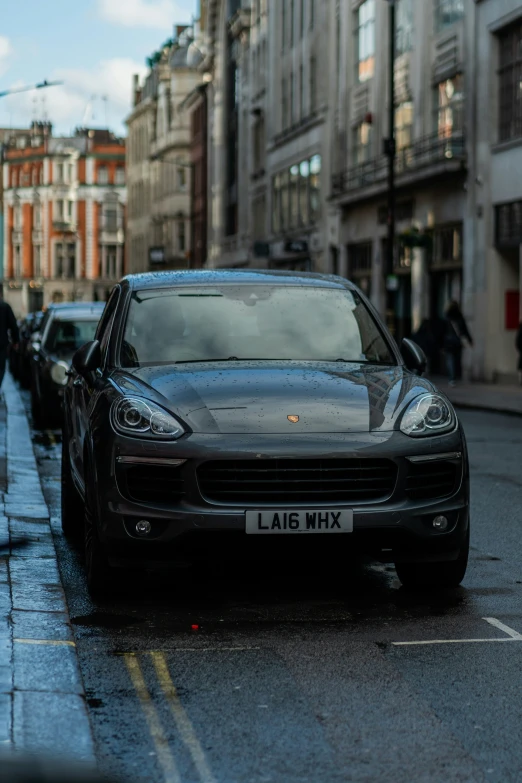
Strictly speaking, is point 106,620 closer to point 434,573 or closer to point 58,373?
point 434,573

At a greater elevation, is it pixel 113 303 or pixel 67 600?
pixel 113 303

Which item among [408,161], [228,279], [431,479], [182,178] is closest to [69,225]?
[182,178]

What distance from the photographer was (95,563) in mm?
7203

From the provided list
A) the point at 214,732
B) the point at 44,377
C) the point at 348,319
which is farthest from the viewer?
the point at 44,377

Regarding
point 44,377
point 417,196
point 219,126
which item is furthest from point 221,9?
point 44,377

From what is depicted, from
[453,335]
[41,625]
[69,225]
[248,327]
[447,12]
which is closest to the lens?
[41,625]

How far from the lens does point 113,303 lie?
9008 mm

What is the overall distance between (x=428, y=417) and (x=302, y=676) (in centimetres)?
188

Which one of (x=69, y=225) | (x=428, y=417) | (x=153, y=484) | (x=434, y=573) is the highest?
(x=69, y=225)

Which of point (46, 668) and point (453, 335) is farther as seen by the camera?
point (453, 335)

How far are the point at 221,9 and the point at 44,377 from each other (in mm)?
64362

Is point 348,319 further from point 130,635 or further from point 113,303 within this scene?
point 130,635

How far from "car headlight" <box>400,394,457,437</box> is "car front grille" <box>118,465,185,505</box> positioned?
1.12 m

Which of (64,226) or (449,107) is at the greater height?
(64,226)
